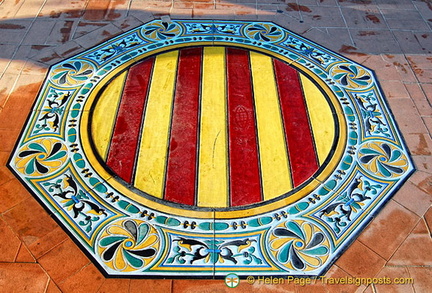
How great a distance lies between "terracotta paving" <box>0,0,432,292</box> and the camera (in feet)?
9.21

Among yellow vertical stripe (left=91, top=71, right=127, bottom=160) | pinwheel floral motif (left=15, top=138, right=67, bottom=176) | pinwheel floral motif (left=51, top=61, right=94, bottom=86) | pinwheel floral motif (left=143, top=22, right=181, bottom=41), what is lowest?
pinwheel floral motif (left=15, top=138, right=67, bottom=176)

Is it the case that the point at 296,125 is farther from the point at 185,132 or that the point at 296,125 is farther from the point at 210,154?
the point at 185,132

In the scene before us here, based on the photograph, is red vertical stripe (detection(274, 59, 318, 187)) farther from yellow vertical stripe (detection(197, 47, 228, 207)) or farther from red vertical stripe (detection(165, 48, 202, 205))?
red vertical stripe (detection(165, 48, 202, 205))

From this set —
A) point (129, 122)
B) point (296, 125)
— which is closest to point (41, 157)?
point (129, 122)

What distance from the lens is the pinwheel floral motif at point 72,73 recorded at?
4.20m

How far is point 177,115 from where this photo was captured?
3.87 m

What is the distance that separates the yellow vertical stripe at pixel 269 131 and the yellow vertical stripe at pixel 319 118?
312 millimetres

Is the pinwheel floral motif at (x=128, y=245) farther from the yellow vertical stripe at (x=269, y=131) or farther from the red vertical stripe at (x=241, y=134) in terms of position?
the yellow vertical stripe at (x=269, y=131)

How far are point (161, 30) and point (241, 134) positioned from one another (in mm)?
1959

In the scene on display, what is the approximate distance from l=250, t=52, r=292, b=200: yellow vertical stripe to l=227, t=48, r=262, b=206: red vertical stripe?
6cm

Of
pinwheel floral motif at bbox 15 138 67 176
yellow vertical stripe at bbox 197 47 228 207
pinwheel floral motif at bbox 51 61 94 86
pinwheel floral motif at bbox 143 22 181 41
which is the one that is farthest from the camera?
pinwheel floral motif at bbox 143 22 181 41

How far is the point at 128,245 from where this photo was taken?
2.98 meters

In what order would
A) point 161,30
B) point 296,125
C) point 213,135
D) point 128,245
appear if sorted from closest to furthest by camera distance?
point 128,245 < point 213,135 < point 296,125 < point 161,30

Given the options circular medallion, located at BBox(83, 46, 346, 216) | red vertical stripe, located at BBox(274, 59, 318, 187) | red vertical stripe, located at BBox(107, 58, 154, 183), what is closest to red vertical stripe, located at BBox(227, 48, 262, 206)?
circular medallion, located at BBox(83, 46, 346, 216)
